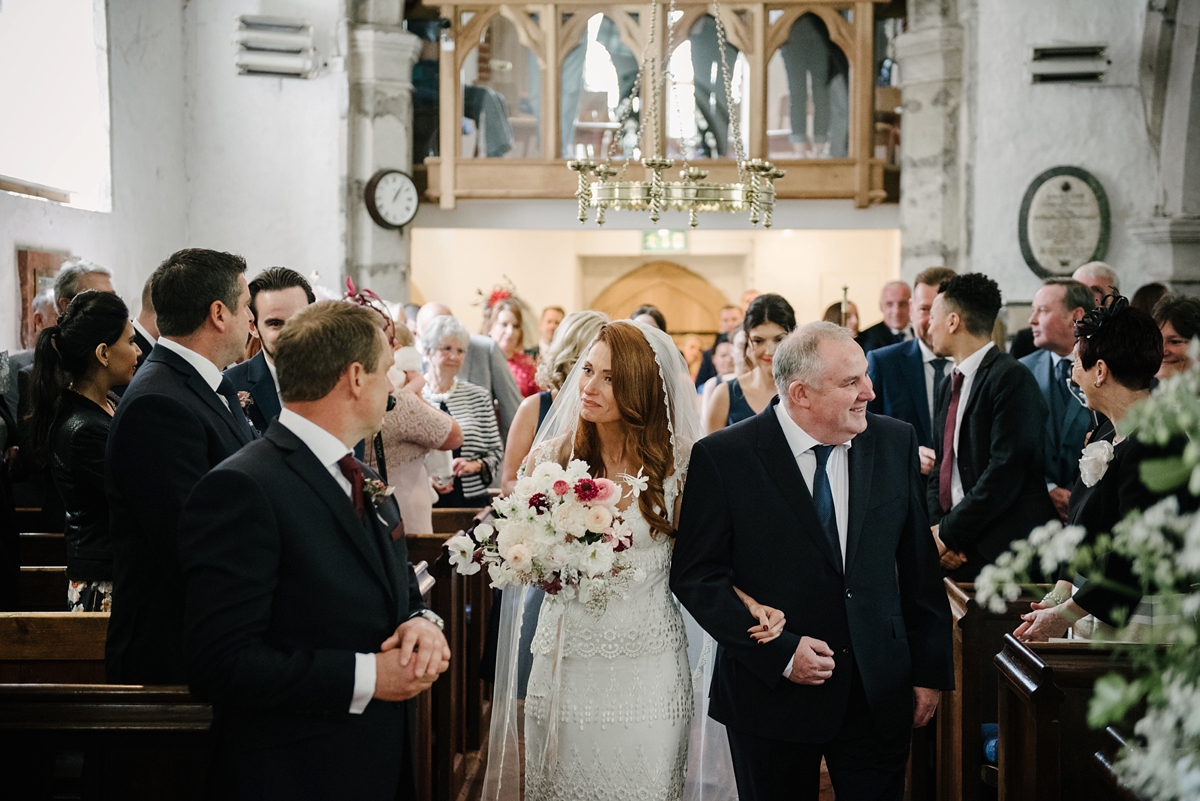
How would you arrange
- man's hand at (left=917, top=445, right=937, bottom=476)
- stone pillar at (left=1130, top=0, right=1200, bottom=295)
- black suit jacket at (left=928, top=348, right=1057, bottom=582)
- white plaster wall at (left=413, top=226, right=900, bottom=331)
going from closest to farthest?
black suit jacket at (left=928, top=348, right=1057, bottom=582) < man's hand at (left=917, top=445, right=937, bottom=476) < stone pillar at (left=1130, top=0, right=1200, bottom=295) < white plaster wall at (left=413, top=226, right=900, bottom=331)

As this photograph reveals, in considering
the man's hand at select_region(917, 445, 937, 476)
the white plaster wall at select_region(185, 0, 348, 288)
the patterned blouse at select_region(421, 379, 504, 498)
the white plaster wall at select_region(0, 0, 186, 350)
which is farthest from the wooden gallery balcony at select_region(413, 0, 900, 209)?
the man's hand at select_region(917, 445, 937, 476)

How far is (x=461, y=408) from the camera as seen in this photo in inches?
221

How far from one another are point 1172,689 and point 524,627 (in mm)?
2330

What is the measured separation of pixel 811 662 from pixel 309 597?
1230 mm

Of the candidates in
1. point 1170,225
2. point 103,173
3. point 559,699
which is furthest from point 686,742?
Answer: point 1170,225

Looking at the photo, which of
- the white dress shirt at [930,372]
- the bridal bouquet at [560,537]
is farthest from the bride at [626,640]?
the white dress shirt at [930,372]

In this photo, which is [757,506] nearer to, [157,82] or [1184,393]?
[1184,393]

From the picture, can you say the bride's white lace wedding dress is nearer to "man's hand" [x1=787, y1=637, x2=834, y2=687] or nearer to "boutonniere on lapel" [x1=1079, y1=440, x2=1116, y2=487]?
"man's hand" [x1=787, y1=637, x2=834, y2=687]

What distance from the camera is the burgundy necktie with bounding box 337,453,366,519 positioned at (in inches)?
82.7

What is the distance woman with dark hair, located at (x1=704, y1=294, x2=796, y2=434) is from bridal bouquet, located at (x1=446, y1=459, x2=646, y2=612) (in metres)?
1.96

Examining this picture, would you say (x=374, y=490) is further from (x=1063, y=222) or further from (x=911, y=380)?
(x=1063, y=222)

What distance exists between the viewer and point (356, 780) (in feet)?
6.76

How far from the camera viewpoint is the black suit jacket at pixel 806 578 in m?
2.72

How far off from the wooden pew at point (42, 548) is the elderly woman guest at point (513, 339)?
10.8 feet
